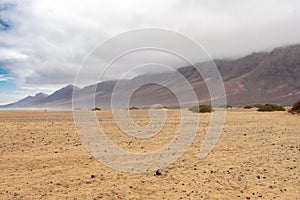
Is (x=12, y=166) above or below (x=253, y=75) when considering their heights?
below

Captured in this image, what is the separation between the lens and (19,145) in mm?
13797

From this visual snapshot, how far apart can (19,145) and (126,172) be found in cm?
673

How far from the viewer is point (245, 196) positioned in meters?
6.98

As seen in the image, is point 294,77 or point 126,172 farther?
point 294,77

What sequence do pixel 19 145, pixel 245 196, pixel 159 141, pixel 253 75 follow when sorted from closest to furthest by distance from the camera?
pixel 245 196 → pixel 19 145 → pixel 159 141 → pixel 253 75

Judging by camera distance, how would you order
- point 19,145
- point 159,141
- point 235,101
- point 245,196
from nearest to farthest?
1. point 245,196
2. point 19,145
3. point 159,141
4. point 235,101

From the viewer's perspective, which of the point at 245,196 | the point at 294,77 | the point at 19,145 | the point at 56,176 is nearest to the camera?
the point at 245,196

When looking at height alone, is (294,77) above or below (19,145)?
above

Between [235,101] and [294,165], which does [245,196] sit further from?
[235,101]

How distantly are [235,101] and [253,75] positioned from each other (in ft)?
139

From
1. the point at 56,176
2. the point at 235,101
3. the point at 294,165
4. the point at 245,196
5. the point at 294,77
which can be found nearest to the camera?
the point at 245,196

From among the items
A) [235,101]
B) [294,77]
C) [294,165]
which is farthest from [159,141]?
[294,77]

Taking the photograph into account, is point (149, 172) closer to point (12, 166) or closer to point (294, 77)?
point (12, 166)

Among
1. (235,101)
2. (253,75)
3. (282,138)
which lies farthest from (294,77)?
(282,138)
